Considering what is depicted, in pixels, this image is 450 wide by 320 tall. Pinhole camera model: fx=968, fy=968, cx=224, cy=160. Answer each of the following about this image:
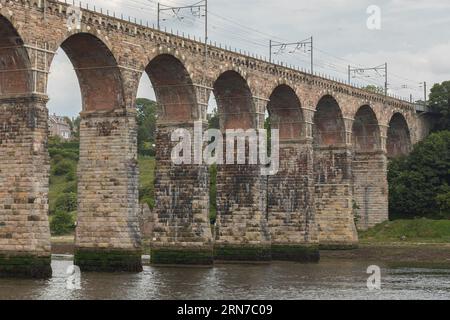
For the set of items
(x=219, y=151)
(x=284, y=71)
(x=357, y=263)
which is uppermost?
(x=284, y=71)

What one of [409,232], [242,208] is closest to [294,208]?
[242,208]

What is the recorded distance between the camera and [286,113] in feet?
239

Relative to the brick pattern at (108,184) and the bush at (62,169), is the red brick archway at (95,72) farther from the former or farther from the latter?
the bush at (62,169)

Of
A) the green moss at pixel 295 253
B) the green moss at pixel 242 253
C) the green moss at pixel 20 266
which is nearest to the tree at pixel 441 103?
the green moss at pixel 295 253

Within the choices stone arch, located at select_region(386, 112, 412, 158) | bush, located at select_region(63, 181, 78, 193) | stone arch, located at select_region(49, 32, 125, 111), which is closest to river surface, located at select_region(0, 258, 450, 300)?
stone arch, located at select_region(49, 32, 125, 111)

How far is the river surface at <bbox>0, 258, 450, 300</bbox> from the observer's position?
42281mm

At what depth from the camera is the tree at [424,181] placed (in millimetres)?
87438

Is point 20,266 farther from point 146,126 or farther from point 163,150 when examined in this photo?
point 146,126

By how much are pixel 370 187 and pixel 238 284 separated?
4148 centimetres

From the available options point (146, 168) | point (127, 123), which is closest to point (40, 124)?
point (127, 123)

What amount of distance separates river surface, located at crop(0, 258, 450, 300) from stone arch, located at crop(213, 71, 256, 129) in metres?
10.3

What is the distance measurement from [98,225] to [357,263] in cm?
2406

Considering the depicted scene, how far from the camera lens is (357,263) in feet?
227
